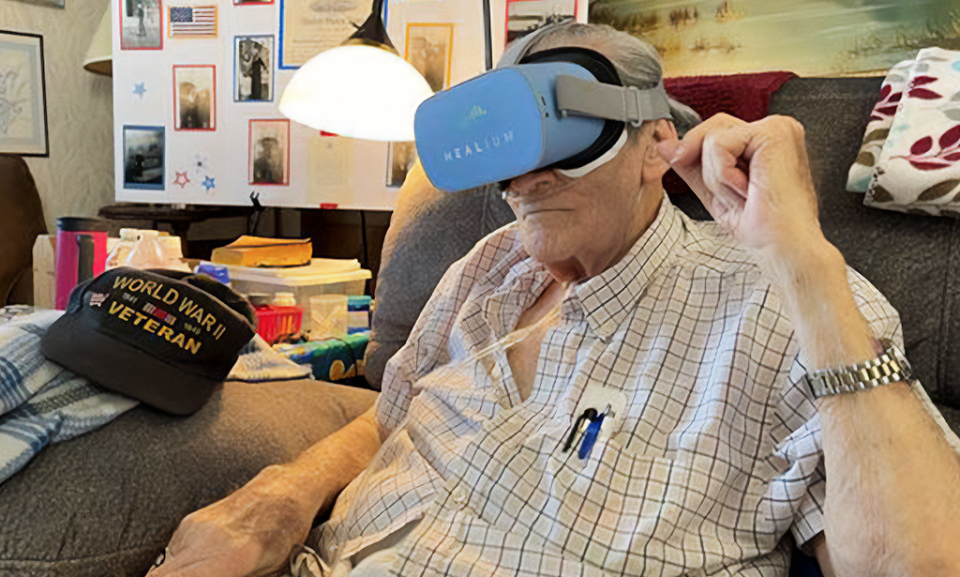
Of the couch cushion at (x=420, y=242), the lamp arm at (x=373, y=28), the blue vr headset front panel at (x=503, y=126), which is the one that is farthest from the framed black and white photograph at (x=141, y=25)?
the blue vr headset front panel at (x=503, y=126)

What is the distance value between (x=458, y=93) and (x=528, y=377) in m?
0.35

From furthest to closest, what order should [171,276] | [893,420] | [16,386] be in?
[171,276], [16,386], [893,420]

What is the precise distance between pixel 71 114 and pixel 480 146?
2690 mm

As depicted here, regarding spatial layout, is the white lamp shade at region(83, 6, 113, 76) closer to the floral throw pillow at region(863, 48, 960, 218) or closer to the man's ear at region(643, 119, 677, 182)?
the man's ear at region(643, 119, 677, 182)

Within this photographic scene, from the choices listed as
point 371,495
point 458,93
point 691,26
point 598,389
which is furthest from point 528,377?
point 691,26

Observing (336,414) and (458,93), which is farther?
(336,414)

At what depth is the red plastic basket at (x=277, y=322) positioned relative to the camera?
1.70 metres

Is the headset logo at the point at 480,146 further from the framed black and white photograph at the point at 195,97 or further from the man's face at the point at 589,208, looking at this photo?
the framed black and white photograph at the point at 195,97

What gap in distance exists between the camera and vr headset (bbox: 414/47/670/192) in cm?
82

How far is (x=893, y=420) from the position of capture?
67 cm

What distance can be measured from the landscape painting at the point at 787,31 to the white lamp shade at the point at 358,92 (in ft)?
2.41

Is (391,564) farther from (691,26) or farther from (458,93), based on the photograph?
(691,26)

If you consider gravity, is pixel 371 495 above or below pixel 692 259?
below

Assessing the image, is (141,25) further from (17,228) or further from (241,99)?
(17,228)
